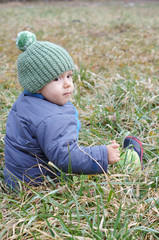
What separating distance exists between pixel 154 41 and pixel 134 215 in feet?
18.2

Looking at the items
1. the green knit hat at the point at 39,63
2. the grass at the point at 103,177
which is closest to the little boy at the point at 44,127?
the green knit hat at the point at 39,63

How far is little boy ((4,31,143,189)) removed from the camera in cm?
174

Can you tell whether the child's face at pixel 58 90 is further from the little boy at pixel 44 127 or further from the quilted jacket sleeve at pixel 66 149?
the quilted jacket sleeve at pixel 66 149

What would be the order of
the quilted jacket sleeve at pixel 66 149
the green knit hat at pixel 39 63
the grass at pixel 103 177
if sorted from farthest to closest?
1. the green knit hat at pixel 39 63
2. the quilted jacket sleeve at pixel 66 149
3. the grass at pixel 103 177

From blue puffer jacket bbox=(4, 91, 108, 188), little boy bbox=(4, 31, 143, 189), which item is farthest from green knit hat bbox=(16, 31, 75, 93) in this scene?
blue puffer jacket bbox=(4, 91, 108, 188)

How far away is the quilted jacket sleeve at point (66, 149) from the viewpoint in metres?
1.72

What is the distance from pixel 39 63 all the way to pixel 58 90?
224 millimetres

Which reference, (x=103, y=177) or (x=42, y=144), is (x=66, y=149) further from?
(x=103, y=177)

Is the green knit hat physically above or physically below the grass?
above

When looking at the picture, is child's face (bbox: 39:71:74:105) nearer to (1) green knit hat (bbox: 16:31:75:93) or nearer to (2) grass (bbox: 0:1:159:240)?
(1) green knit hat (bbox: 16:31:75:93)

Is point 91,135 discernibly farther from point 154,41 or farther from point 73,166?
point 154,41

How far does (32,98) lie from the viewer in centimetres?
192

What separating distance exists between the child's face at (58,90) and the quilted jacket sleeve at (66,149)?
18cm

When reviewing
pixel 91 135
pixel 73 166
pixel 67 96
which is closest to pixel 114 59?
pixel 91 135
